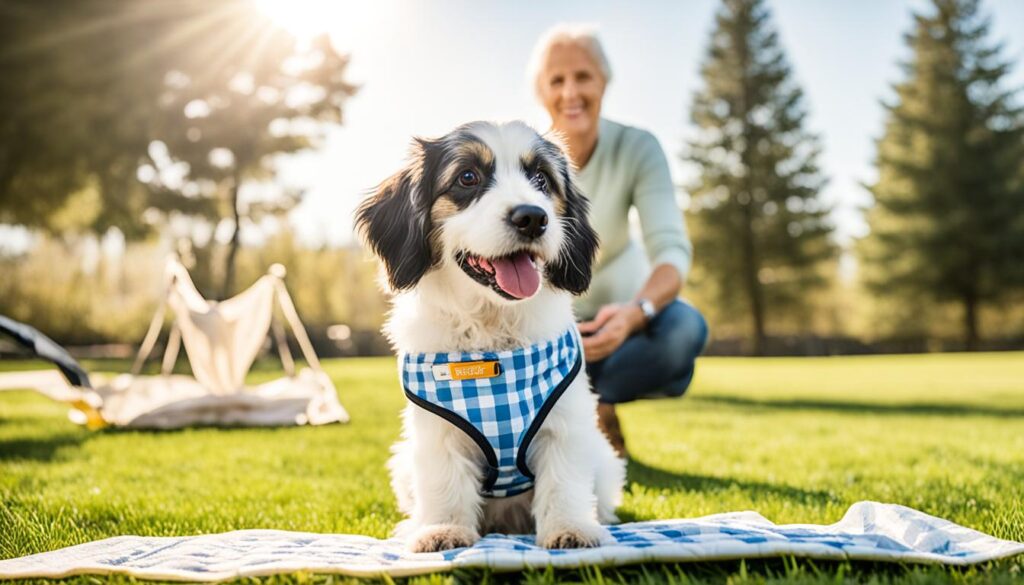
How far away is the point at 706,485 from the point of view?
13.2 ft

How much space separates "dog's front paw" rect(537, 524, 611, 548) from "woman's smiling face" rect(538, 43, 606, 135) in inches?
102

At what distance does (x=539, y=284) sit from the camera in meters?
2.54

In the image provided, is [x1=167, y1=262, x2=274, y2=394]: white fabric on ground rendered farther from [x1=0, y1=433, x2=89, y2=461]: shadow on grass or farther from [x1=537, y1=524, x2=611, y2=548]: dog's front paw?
[x1=537, y1=524, x2=611, y2=548]: dog's front paw

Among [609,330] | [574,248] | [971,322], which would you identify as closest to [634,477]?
[609,330]

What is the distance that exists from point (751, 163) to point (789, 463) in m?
28.4

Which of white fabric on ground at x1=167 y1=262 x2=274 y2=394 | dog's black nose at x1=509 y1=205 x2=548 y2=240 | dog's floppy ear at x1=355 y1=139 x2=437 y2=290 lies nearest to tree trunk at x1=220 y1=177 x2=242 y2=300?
white fabric on ground at x1=167 y1=262 x2=274 y2=394

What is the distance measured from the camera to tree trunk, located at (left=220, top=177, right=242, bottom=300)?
20.3 metres

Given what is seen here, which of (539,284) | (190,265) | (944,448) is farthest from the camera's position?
(190,265)

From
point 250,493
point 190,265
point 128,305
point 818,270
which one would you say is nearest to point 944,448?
point 250,493

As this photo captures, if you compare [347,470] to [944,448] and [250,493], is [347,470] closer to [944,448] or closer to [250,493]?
[250,493]

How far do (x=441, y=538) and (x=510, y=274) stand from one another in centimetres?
89

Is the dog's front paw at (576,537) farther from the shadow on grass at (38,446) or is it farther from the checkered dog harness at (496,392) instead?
the shadow on grass at (38,446)

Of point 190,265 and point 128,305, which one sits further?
point 128,305

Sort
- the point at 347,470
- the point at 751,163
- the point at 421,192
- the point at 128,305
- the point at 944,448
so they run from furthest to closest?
the point at 751,163, the point at 128,305, the point at 944,448, the point at 347,470, the point at 421,192
